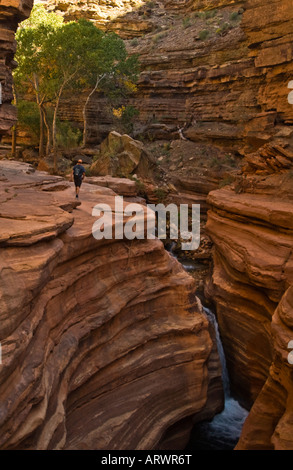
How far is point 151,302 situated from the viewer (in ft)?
31.5

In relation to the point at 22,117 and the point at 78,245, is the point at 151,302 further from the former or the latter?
the point at 22,117

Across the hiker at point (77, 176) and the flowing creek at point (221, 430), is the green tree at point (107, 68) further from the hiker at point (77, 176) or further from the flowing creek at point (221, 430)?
the flowing creek at point (221, 430)

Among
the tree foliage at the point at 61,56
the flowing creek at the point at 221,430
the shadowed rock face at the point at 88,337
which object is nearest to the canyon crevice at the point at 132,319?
the shadowed rock face at the point at 88,337

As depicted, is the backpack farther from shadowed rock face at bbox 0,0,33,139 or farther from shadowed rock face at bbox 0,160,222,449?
shadowed rock face at bbox 0,0,33,139

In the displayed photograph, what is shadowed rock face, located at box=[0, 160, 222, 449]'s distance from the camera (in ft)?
18.5

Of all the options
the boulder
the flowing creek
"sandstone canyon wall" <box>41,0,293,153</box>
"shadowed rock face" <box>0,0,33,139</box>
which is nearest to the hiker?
"shadowed rock face" <box>0,0,33,139</box>

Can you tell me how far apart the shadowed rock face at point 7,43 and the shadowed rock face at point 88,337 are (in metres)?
3.01

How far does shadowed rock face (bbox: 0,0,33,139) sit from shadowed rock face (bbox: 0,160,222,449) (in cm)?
301

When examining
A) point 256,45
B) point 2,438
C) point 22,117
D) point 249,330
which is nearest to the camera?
point 2,438

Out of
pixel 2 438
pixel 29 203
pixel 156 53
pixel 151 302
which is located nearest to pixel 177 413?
pixel 151 302

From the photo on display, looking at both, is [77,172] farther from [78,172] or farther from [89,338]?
[89,338]

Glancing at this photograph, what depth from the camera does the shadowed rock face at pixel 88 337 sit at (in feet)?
18.5

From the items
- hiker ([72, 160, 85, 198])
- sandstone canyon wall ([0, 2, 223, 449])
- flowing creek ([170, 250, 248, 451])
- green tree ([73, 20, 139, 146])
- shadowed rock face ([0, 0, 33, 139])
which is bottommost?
flowing creek ([170, 250, 248, 451])

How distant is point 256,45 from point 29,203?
1963 cm
